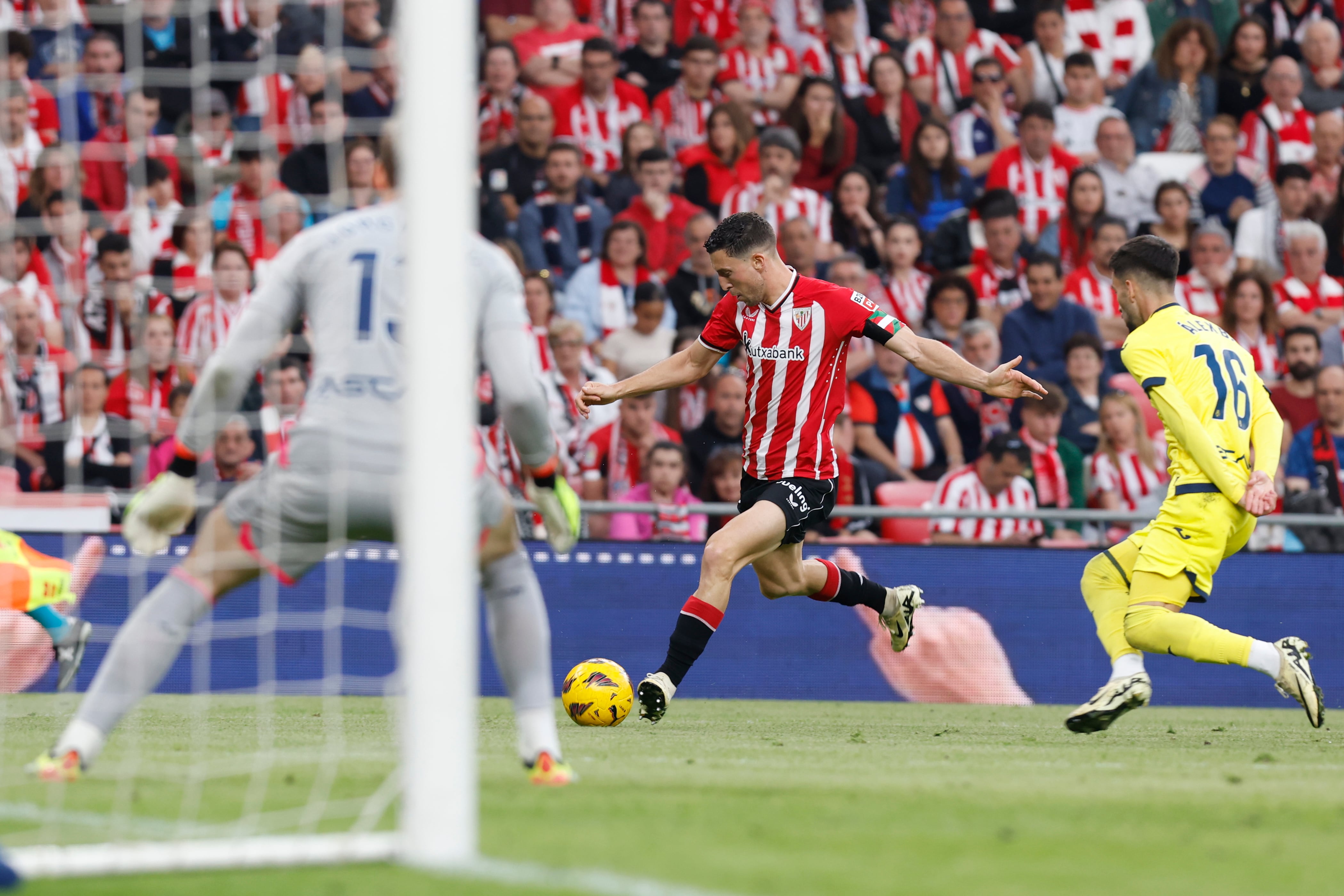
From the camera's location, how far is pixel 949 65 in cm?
1516

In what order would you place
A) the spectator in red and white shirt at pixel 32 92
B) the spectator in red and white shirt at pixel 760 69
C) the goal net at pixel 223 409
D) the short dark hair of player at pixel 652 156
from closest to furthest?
the goal net at pixel 223 409 → the spectator in red and white shirt at pixel 32 92 → the short dark hair of player at pixel 652 156 → the spectator in red and white shirt at pixel 760 69

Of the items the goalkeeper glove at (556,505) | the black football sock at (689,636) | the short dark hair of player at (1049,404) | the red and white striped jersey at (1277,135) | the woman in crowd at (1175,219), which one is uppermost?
the red and white striped jersey at (1277,135)

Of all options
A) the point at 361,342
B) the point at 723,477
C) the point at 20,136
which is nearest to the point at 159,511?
the point at 361,342

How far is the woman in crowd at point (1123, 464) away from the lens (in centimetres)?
1202

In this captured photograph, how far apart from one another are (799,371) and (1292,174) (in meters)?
7.76

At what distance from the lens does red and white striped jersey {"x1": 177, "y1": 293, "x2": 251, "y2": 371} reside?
8.83m

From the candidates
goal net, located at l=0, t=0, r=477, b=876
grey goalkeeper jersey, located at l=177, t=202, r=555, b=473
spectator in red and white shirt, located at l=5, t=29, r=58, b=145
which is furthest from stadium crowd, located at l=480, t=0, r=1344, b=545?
grey goalkeeper jersey, located at l=177, t=202, r=555, b=473

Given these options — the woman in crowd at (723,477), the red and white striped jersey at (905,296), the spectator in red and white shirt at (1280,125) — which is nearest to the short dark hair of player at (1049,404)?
the red and white striped jersey at (905,296)

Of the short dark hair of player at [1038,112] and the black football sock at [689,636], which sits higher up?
the short dark hair of player at [1038,112]

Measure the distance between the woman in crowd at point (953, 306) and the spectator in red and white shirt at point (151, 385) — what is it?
19.9 ft

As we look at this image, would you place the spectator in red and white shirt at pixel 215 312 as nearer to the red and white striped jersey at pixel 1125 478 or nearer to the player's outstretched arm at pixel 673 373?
the player's outstretched arm at pixel 673 373

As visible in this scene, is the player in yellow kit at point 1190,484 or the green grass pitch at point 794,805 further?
the player in yellow kit at point 1190,484

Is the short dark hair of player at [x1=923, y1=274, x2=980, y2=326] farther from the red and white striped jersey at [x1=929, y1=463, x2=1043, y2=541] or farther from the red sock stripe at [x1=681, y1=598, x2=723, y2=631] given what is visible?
the red sock stripe at [x1=681, y1=598, x2=723, y2=631]

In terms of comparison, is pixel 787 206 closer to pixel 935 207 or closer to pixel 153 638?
pixel 935 207
